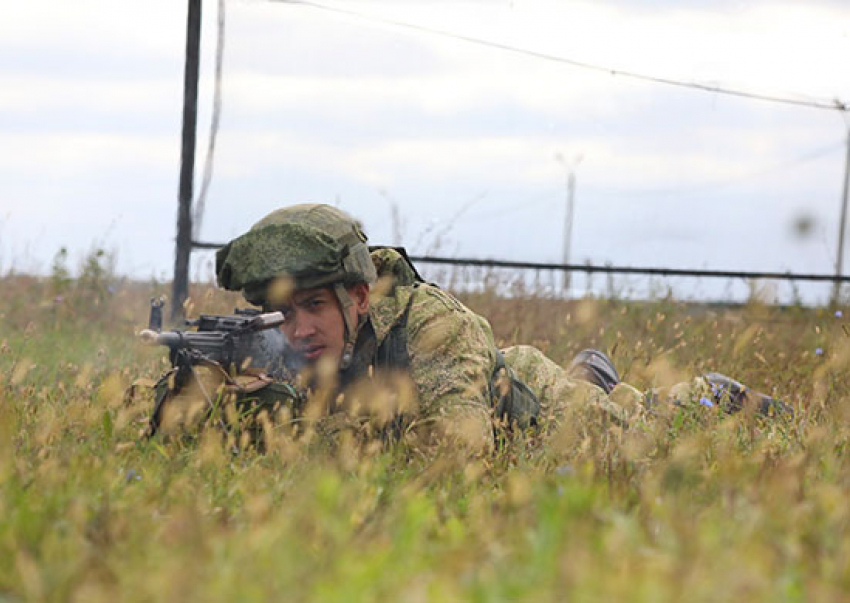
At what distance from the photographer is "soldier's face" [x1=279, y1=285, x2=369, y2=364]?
4309mm

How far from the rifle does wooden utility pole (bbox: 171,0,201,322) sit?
4749mm

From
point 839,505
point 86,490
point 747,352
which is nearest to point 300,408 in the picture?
point 86,490

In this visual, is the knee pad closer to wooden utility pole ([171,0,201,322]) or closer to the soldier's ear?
the soldier's ear

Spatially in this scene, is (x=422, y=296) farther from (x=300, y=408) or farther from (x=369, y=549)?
(x=369, y=549)

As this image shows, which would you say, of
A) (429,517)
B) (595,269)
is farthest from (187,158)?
(429,517)

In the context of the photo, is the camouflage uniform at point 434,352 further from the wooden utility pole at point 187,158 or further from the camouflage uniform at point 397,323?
the wooden utility pole at point 187,158

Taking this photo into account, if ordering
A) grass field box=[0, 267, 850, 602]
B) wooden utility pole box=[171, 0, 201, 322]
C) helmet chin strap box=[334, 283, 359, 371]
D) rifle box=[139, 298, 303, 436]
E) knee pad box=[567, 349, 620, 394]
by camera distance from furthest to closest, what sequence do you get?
wooden utility pole box=[171, 0, 201, 322], knee pad box=[567, 349, 620, 394], helmet chin strap box=[334, 283, 359, 371], rifle box=[139, 298, 303, 436], grass field box=[0, 267, 850, 602]

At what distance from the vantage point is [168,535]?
2.40 metres

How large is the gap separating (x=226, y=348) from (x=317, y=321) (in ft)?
1.32

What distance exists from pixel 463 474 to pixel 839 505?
122 cm

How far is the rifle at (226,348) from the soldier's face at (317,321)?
0.06 meters

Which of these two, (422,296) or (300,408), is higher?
(422,296)

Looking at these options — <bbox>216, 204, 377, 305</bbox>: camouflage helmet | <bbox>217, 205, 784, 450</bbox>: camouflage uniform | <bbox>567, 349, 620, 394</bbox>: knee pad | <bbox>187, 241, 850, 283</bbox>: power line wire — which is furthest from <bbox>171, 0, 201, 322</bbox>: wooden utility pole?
<bbox>216, 204, 377, 305</bbox>: camouflage helmet

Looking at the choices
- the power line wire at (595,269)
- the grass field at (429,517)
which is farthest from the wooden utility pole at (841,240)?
the grass field at (429,517)
